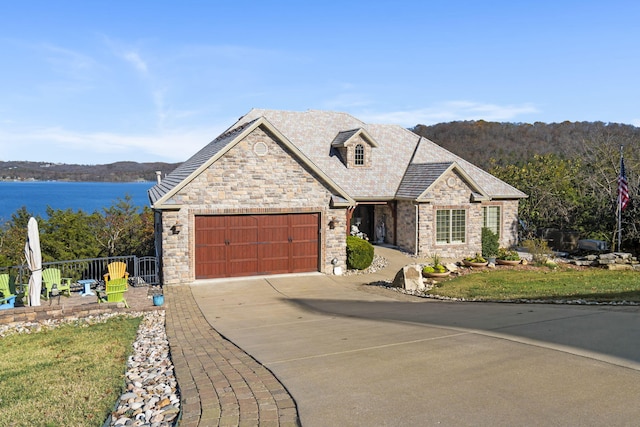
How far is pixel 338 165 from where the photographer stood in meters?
27.8

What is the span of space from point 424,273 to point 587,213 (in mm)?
13688

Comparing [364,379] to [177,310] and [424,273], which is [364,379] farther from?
[424,273]

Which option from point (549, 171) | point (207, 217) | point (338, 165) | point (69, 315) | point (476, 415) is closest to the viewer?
point (476, 415)

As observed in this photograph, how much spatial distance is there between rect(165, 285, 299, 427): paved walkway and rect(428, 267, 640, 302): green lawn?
8.96m

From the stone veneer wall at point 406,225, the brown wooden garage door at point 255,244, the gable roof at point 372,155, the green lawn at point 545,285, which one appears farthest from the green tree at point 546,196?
the brown wooden garage door at point 255,244

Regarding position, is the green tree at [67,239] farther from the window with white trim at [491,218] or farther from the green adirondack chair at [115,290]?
the window with white trim at [491,218]

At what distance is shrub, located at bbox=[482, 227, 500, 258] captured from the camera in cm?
2597

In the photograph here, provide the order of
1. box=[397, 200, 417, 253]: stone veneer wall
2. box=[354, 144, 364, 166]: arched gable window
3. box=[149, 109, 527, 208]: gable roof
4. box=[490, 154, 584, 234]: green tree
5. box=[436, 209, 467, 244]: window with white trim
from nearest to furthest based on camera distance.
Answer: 1. box=[397, 200, 417, 253]: stone veneer wall
2. box=[436, 209, 467, 244]: window with white trim
3. box=[149, 109, 527, 208]: gable roof
4. box=[354, 144, 364, 166]: arched gable window
5. box=[490, 154, 584, 234]: green tree

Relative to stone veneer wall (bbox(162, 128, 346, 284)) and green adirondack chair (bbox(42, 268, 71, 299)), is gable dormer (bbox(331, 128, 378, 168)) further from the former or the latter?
green adirondack chair (bbox(42, 268, 71, 299))

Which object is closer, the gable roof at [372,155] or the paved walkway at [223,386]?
the paved walkway at [223,386]

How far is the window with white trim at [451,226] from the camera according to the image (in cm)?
2538

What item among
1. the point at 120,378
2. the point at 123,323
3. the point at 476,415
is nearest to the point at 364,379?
the point at 476,415

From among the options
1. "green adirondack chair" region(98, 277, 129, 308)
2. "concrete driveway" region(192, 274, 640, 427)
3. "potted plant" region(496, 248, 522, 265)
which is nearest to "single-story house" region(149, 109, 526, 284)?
"potted plant" region(496, 248, 522, 265)

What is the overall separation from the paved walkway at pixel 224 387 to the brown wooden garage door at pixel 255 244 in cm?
810
